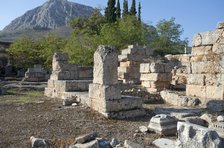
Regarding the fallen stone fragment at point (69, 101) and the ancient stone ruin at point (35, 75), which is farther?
the ancient stone ruin at point (35, 75)

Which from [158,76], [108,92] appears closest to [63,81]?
[158,76]

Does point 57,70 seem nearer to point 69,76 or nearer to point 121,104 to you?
point 69,76

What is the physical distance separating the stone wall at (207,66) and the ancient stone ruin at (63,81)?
16.0ft

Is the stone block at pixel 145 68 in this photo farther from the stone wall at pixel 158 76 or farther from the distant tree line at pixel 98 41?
the distant tree line at pixel 98 41

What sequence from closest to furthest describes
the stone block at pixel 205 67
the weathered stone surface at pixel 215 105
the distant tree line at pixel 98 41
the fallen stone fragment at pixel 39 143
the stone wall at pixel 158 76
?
the fallen stone fragment at pixel 39 143, the weathered stone surface at pixel 215 105, the stone block at pixel 205 67, the stone wall at pixel 158 76, the distant tree line at pixel 98 41

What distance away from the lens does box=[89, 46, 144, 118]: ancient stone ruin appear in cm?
874

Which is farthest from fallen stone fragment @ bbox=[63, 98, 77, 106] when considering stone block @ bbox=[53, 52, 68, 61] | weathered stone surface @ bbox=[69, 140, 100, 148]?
weathered stone surface @ bbox=[69, 140, 100, 148]

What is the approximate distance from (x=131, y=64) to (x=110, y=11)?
107 ft

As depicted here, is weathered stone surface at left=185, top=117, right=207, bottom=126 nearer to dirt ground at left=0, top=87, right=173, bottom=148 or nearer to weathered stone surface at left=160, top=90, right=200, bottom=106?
dirt ground at left=0, top=87, right=173, bottom=148

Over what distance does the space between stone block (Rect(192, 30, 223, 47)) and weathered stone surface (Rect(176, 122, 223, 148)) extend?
7495mm

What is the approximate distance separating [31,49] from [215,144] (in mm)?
32022

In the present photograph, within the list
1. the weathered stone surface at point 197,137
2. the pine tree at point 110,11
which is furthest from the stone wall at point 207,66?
the pine tree at point 110,11

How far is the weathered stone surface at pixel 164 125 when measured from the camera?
6.81 m

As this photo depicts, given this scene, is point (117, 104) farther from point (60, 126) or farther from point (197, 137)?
point (197, 137)
